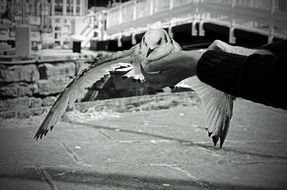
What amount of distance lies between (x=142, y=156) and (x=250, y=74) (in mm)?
1369

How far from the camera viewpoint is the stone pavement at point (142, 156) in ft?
5.10

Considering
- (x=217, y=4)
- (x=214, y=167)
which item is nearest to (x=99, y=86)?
(x=217, y=4)

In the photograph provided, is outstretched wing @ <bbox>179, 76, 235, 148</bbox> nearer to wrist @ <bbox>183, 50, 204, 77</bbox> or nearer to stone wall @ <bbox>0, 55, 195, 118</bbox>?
wrist @ <bbox>183, 50, 204, 77</bbox>

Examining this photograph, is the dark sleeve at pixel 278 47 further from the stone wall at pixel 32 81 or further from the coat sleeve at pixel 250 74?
the stone wall at pixel 32 81

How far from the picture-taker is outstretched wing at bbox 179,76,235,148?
107 centimetres

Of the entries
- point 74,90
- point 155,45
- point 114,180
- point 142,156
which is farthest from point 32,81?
point 155,45

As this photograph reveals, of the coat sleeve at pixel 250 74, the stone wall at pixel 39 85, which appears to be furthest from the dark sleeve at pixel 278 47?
the stone wall at pixel 39 85

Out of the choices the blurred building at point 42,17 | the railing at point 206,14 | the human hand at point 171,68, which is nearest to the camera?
the human hand at point 171,68

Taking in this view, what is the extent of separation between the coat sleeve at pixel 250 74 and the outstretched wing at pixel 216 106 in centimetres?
38

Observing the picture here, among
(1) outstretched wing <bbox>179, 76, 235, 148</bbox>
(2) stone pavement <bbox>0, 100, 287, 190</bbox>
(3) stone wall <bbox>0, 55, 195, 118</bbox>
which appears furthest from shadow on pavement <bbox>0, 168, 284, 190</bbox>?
(3) stone wall <bbox>0, 55, 195, 118</bbox>

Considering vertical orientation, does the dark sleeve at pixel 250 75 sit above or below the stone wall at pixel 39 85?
above

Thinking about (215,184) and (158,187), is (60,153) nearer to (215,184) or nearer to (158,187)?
(158,187)

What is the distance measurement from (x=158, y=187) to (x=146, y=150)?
571mm

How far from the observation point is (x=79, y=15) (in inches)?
137
